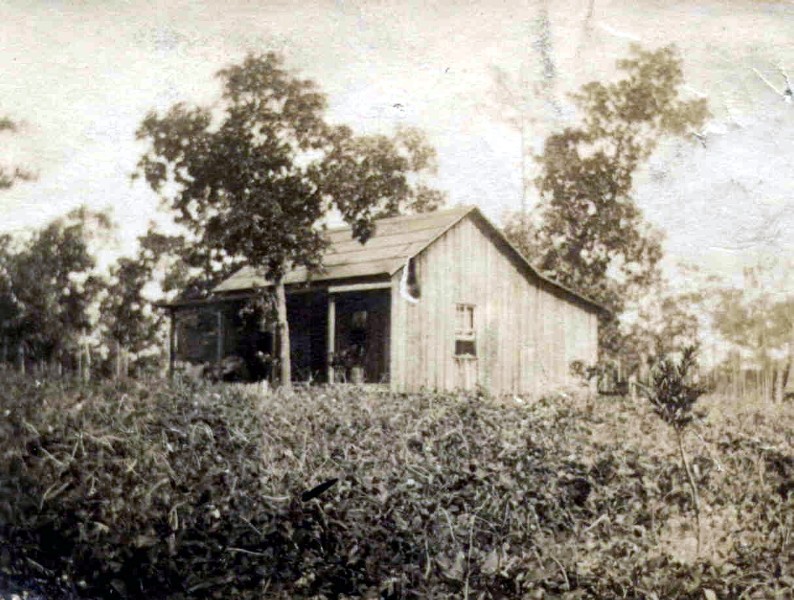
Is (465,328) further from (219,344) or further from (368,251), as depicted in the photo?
(219,344)

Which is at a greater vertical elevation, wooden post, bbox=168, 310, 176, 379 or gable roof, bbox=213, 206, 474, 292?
gable roof, bbox=213, 206, 474, 292

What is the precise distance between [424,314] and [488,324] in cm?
48

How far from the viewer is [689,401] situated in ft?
8.63

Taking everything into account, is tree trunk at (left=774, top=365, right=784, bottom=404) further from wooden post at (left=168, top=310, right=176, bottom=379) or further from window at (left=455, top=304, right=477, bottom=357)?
wooden post at (left=168, top=310, right=176, bottom=379)

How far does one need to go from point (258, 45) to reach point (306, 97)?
0.27 meters

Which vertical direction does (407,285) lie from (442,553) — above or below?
above

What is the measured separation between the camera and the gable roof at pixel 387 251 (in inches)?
117

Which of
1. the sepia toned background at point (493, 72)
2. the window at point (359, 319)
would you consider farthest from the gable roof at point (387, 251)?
the window at point (359, 319)

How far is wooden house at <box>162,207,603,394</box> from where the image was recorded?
306 centimetres

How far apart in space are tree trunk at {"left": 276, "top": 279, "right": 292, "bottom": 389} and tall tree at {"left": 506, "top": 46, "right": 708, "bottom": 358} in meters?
1.06

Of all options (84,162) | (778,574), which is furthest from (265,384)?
(778,574)

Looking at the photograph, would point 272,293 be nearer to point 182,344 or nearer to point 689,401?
point 182,344

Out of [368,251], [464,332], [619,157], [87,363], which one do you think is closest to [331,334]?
[368,251]

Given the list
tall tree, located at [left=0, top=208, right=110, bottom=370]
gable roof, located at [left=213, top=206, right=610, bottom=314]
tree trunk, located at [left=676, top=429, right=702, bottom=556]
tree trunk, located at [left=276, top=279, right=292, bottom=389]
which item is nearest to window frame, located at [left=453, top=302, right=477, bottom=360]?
gable roof, located at [left=213, top=206, right=610, bottom=314]
